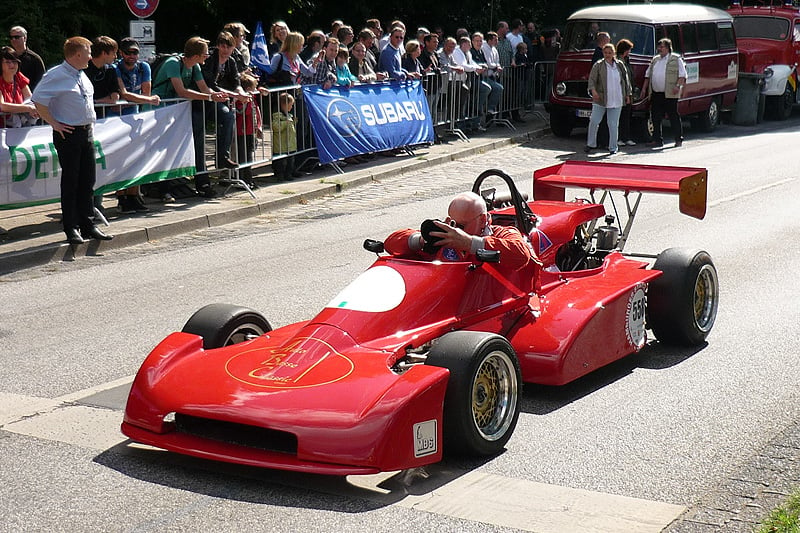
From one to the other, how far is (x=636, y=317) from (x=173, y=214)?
23.5 feet

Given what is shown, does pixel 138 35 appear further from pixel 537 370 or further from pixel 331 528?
pixel 331 528

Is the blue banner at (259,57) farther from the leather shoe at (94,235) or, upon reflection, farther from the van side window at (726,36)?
the van side window at (726,36)

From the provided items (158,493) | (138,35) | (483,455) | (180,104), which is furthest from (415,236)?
(138,35)

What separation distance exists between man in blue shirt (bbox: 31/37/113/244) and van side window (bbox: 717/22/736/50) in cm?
1624

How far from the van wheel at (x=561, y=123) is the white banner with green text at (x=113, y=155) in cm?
1025

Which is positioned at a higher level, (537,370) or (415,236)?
(415,236)

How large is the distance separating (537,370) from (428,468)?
132 cm

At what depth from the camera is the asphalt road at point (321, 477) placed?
17.1ft

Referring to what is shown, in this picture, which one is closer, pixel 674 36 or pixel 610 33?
pixel 610 33

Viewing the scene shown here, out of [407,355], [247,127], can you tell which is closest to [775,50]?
[247,127]

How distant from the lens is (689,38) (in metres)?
22.8

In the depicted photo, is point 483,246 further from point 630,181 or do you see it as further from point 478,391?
point 630,181

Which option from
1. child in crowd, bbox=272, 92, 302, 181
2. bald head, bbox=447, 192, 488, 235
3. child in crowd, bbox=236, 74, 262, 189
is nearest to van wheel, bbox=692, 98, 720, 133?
child in crowd, bbox=272, 92, 302, 181

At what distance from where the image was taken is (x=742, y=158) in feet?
64.4
